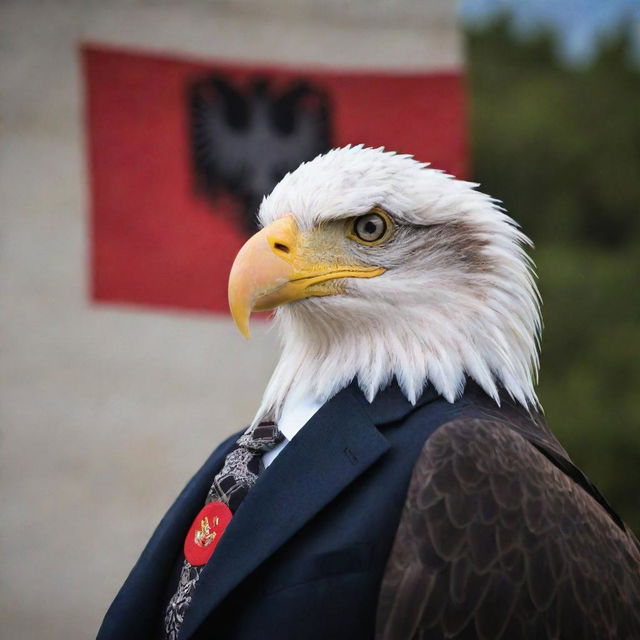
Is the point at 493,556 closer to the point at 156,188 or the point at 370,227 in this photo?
the point at 370,227

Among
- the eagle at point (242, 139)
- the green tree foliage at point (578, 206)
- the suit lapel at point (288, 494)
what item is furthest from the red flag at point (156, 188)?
the green tree foliage at point (578, 206)

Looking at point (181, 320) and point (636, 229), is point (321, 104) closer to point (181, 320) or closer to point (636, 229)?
point (181, 320)

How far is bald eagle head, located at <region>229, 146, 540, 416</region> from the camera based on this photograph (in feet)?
6.73

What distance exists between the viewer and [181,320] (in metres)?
4.74

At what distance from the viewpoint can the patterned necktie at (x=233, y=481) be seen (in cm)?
189

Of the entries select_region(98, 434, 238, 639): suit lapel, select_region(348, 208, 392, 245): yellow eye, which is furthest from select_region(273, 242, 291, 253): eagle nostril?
select_region(98, 434, 238, 639): suit lapel

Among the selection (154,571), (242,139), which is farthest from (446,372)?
(242,139)

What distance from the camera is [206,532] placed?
1.94m

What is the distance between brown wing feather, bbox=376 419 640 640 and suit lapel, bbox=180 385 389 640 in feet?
0.40

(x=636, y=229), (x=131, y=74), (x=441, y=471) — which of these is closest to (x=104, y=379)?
(x=131, y=74)

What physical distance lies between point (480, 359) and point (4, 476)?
3.04 m

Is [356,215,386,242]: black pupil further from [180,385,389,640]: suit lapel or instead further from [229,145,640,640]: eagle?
[180,385,389,640]: suit lapel

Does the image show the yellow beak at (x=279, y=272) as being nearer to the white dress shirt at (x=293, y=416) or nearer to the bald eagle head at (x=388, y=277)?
the bald eagle head at (x=388, y=277)

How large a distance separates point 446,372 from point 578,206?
955 cm
